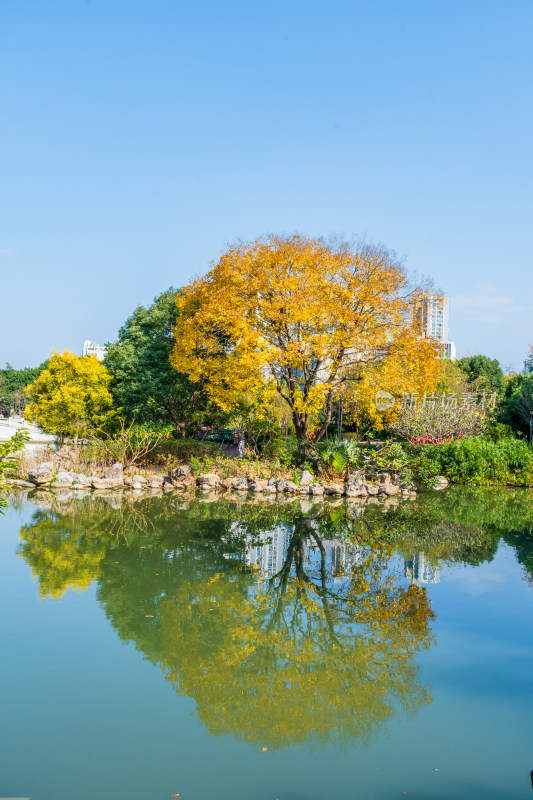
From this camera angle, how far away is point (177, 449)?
51.9 feet

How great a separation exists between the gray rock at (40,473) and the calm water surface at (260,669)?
488 centimetres

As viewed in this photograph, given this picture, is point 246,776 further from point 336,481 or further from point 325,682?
point 336,481

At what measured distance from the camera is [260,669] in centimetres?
434

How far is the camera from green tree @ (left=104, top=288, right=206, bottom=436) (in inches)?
654

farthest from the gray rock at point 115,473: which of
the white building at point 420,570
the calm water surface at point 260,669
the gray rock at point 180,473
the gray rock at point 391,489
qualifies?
the white building at point 420,570

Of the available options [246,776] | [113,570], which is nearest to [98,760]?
[246,776]

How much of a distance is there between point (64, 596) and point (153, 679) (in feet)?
6.87

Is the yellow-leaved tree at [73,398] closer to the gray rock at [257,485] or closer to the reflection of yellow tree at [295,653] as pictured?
the gray rock at [257,485]

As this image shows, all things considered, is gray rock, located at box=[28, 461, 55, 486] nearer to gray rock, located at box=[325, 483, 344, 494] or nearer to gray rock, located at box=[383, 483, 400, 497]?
gray rock, located at box=[325, 483, 344, 494]

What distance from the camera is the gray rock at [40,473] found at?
13219 millimetres

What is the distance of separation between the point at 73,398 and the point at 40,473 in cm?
511

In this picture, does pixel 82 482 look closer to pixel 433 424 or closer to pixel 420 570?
pixel 420 570

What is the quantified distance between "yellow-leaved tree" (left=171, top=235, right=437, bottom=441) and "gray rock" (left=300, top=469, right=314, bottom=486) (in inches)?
61.4

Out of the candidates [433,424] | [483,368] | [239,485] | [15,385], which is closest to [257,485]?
[239,485]
